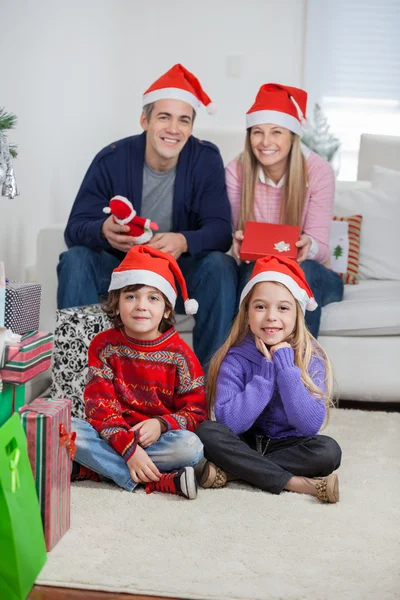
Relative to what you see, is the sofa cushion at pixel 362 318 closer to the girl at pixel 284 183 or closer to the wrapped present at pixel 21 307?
the girl at pixel 284 183

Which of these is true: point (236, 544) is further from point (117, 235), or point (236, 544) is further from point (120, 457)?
point (117, 235)

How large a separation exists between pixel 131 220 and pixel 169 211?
0.24 meters

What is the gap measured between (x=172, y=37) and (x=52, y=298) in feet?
8.03

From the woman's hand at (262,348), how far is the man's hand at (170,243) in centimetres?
56

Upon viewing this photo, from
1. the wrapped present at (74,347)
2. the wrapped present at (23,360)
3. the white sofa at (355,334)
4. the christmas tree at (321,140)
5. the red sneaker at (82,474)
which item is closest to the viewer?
the wrapped present at (23,360)

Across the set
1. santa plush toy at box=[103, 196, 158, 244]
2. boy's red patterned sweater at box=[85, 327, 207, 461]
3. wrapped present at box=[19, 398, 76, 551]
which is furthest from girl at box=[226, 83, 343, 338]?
wrapped present at box=[19, 398, 76, 551]

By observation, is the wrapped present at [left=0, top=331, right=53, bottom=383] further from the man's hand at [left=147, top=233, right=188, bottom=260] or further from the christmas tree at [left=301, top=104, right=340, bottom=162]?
the christmas tree at [left=301, top=104, right=340, bottom=162]

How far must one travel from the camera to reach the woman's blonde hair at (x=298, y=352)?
190 centimetres

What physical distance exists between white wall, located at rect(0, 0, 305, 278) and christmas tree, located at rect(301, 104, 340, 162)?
275mm

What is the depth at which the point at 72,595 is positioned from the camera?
4.07ft

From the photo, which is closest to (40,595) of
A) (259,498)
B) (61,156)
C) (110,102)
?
(259,498)

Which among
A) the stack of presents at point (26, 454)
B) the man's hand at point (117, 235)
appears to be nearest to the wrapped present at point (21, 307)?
the stack of presents at point (26, 454)

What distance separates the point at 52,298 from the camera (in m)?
2.62

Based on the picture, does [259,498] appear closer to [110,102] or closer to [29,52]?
[29,52]
